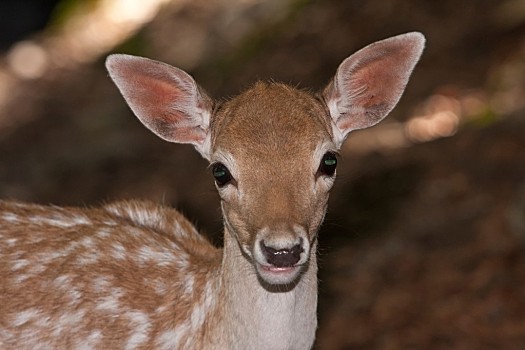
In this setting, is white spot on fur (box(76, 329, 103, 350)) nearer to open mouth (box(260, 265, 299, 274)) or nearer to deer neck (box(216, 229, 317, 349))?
deer neck (box(216, 229, 317, 349))

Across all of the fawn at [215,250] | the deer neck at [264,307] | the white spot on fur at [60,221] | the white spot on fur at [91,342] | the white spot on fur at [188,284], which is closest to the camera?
the fawn at [215,250]

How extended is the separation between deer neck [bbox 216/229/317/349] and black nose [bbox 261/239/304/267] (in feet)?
1.38

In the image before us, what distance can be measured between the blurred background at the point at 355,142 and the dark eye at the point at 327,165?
108 inches

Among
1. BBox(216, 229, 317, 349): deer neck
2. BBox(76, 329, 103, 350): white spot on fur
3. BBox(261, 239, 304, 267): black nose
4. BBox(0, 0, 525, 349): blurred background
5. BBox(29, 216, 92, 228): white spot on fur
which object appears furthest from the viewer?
BBox(0, 0, 525, 349): blurred background

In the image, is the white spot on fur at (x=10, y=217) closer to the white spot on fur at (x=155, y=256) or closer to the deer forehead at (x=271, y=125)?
the white spot on fur at (x=155, y=256)

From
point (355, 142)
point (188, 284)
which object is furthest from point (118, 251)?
point (355, 142)

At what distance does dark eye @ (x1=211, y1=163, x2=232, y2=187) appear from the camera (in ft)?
15.4

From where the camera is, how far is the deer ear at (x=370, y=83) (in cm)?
509

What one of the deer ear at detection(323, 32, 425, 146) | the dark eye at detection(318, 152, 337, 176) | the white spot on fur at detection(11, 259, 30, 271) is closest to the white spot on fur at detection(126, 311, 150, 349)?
the white spot on fur at detection(11, 259, 30, 271)

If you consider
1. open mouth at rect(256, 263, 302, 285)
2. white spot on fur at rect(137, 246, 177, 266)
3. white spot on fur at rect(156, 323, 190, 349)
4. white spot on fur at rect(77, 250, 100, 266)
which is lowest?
white spot on fur at rect(156, 323, 190, 349)

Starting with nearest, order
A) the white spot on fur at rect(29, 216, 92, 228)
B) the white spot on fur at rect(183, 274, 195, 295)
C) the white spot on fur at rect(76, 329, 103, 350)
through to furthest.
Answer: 1. the white spot on fur at rect(76, 329, 103, 350)
2. the white spot on fur at rect(183, 274, 195, 295)
3. the white spot on fur at rect(29, 216, 92, 228)

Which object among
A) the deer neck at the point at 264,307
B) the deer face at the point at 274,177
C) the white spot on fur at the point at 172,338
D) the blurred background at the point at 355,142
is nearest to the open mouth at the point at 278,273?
the deer face at the point at 274,177

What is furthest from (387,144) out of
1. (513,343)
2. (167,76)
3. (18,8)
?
(18,8)

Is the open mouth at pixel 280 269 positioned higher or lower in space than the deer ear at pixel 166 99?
lower
